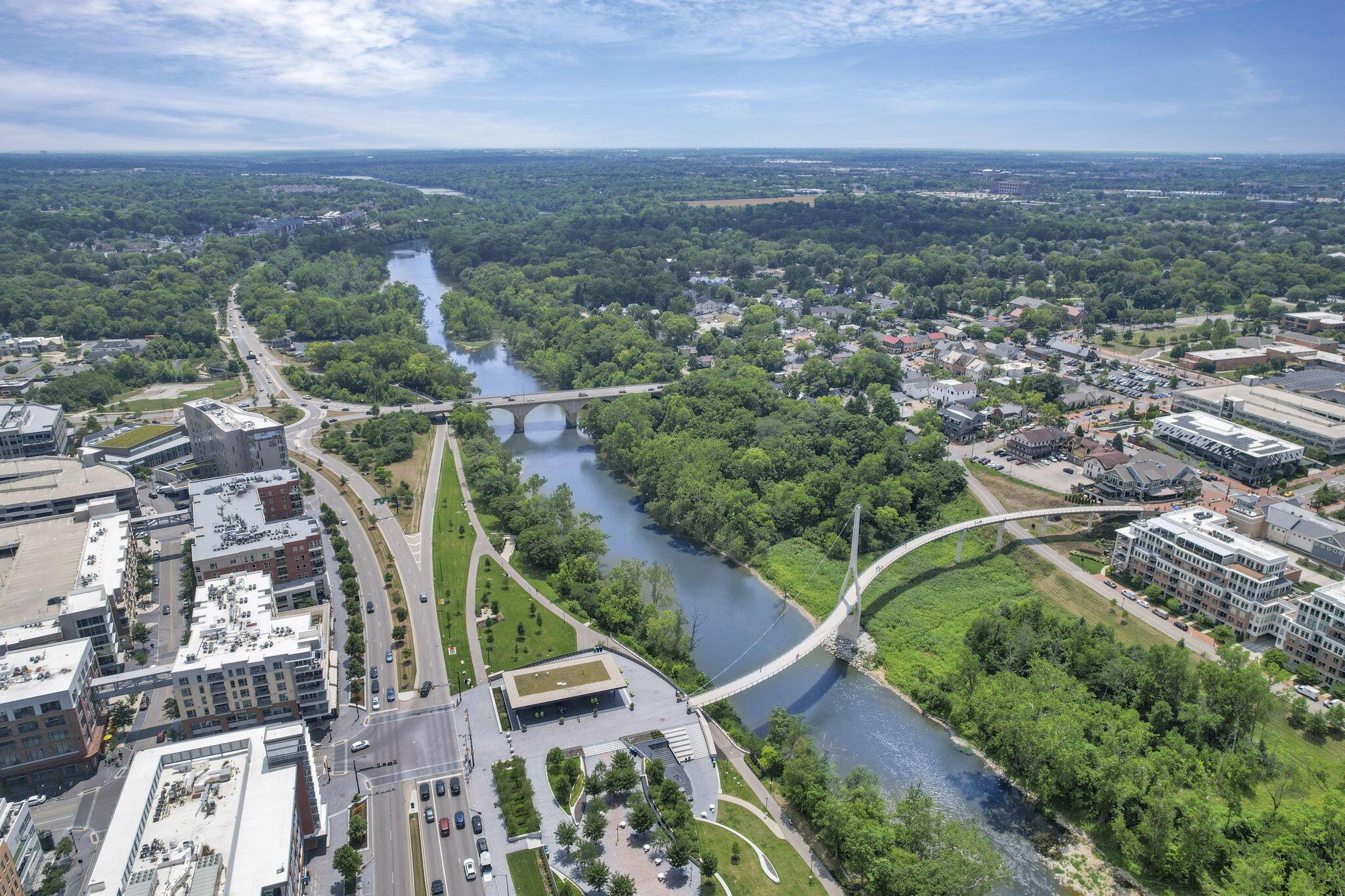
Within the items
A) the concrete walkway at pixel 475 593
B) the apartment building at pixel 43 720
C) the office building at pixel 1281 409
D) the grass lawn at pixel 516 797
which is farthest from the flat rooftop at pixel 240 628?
the office building at pixel 1281 409

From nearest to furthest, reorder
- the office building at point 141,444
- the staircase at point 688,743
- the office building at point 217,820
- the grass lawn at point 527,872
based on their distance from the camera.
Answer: the office building at point 217,820
the grass lawn at point 527,872
the staircase at point 688,743
the office building at point 141,444

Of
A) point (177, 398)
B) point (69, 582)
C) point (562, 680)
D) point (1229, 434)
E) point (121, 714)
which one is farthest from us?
point (177, 398)

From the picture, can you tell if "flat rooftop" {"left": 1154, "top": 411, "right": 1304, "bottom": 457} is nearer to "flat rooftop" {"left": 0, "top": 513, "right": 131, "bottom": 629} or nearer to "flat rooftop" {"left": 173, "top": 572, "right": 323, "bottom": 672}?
"flat rooftop" {"left": 173, "top": 572, "right": 323, "bottom": 672}

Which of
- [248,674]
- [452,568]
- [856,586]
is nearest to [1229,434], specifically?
[856,586]

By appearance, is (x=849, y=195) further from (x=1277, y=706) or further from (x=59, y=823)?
(x=59, y=823)

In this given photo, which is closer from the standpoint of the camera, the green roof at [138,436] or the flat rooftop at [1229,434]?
the flat rooftop at [1229,434]

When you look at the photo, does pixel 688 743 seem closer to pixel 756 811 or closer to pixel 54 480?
pixel 756 811

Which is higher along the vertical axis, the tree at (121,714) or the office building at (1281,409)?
the office building at (1281,409)

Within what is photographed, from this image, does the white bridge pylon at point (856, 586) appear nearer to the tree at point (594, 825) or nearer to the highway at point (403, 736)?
the tree at point (594, 825)
